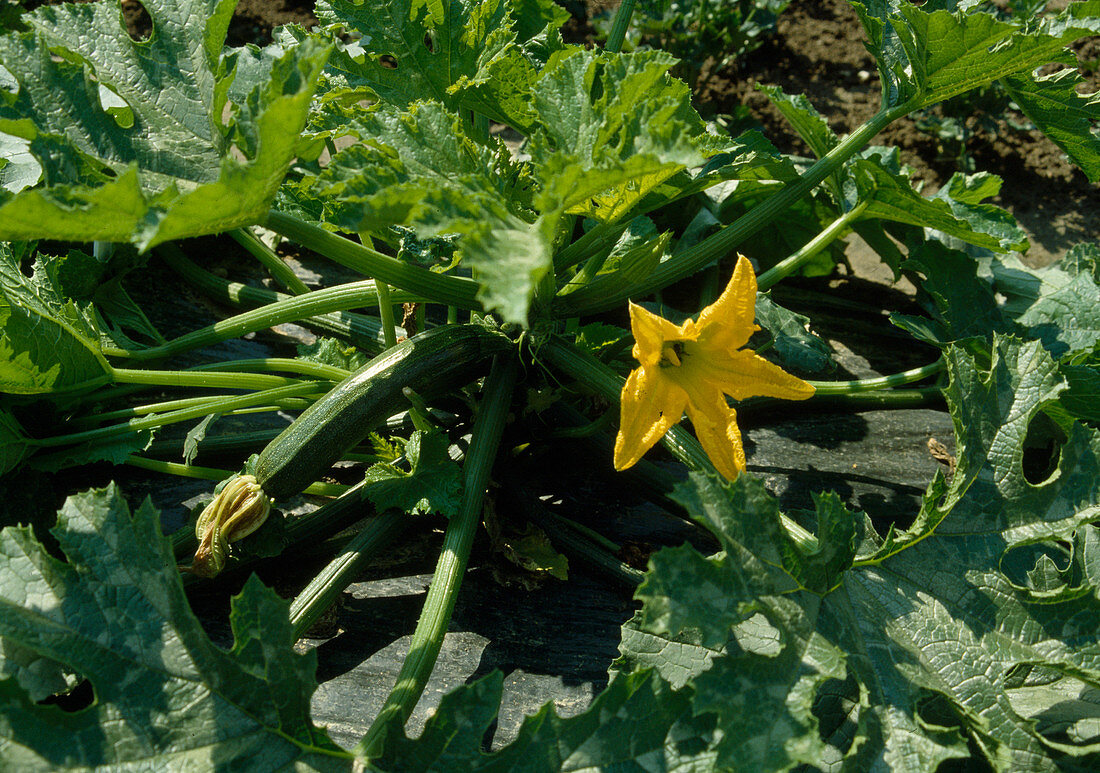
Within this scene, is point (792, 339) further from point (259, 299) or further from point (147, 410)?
point (147, 410)

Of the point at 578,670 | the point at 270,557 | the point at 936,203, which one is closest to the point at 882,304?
the point at 936,203

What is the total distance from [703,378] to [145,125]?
1.22 metres

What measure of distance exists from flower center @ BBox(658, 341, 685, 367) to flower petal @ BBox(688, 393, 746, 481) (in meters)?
0.09

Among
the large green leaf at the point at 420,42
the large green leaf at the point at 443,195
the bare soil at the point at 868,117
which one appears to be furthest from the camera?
the bare soil at the point at 868,117

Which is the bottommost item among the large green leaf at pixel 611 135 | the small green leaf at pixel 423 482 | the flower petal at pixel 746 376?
the small green leaf at pixel 423 482

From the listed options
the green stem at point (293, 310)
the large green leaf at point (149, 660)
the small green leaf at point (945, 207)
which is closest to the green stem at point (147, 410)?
the green stem at point (293, 310)

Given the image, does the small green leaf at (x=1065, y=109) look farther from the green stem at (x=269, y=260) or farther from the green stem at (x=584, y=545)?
the green stem at (x=269, y=260)

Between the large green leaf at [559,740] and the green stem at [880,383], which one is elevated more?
the large green leaf at [559,740]

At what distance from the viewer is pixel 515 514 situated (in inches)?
81.4

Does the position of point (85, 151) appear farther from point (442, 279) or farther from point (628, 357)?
point (628, 357)

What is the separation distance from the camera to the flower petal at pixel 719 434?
1.60m

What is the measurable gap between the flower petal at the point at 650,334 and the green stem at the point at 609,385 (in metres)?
0.19

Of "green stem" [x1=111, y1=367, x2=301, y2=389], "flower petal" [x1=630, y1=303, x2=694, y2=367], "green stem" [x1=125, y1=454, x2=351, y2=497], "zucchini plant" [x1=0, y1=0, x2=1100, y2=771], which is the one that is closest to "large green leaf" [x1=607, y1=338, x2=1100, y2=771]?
"zucchini plant" [x1=0, y1=0, x2=1100, y2=771]

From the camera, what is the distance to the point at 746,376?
5.35ft
